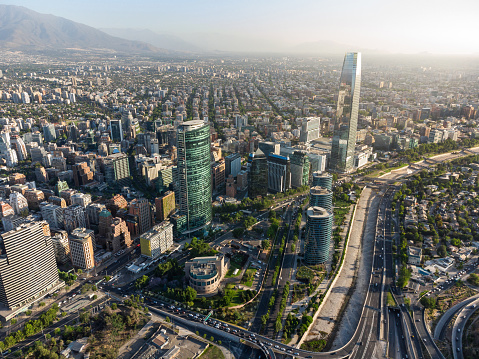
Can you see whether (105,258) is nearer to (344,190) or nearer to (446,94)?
(344,190)

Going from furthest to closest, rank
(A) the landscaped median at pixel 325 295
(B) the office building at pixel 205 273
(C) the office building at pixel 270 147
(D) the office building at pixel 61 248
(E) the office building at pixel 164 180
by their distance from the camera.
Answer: (C) the office building at pixel 270 147 < (E) the office building at pixel 164 180 < (D) the office building at pixel 61 248 < (B) the office building at pixel 205 273 < (A) the landscaped median at pixel 325 295

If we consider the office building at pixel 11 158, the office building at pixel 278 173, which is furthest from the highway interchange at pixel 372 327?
the office building at pixel 11 158

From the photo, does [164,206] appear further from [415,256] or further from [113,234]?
[415,256]

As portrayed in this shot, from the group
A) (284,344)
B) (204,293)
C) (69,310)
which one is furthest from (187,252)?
(284,344)

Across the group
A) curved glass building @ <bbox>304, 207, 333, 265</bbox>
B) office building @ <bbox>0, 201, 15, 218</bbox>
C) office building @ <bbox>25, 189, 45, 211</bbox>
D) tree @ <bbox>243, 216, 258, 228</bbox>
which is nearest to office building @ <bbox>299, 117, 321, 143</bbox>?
tree @ <bbox>243, 216, 258, 228</bbox>

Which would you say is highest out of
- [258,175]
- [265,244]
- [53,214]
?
[258,175]

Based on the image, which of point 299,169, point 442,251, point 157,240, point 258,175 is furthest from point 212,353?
point 299,169

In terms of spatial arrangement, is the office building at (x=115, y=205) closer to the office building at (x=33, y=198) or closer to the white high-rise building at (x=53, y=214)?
the white high-rise building at (x=53, y=214)

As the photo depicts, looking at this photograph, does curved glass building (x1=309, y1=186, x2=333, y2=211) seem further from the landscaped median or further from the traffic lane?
the traffic lane
